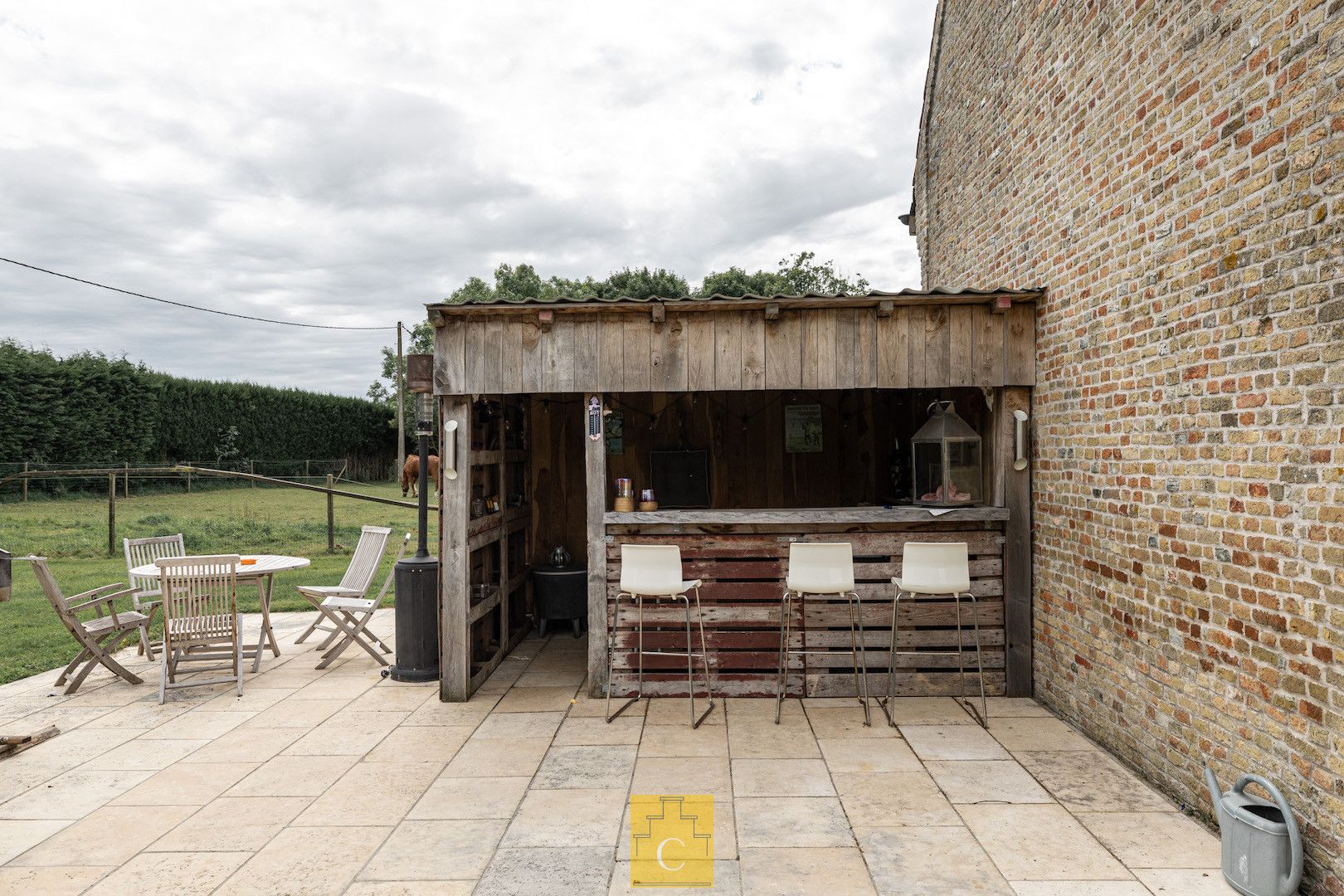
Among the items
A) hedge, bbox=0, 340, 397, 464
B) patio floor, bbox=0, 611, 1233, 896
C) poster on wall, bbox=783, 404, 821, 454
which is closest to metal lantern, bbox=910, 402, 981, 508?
patio floor, bbox=0, 611, 1233, 896

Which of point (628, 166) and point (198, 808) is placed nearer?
point (198, 808)

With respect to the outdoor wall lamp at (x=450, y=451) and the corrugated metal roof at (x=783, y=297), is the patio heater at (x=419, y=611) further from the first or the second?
the corrugated metal roof at (x=783, y=297)

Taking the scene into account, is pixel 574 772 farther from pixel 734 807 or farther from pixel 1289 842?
pixel 1289 842

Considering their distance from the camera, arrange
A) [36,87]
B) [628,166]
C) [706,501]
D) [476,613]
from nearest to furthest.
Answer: [476,613], [706,501], [36,87], [628,166]

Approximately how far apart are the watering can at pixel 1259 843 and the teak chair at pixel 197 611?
5.65 m

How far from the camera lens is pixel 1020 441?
5.17 metres

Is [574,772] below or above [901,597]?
below

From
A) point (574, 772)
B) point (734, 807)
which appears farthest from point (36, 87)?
point (734, 807)

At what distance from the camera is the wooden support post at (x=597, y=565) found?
536cm

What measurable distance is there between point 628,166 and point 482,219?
938 centimetres

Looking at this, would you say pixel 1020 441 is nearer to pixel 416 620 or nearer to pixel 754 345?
pixel 754 345

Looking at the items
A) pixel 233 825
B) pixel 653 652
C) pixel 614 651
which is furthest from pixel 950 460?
pixel 233 825

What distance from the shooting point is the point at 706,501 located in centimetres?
726

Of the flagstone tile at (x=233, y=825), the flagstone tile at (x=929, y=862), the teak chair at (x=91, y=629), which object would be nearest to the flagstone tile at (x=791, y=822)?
the flagstone tile at (x=929, y=862)
